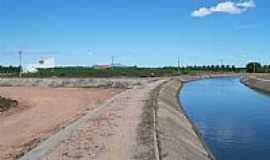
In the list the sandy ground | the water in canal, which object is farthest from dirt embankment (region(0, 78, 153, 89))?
the water in canal

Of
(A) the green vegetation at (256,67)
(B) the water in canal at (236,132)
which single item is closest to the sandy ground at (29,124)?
(B) the water in canal at (236,132)

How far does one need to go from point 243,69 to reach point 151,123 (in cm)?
16926

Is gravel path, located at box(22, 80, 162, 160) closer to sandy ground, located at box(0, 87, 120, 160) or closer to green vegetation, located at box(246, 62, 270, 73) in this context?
sandy ground, located at box(0, 87, 120, 160)

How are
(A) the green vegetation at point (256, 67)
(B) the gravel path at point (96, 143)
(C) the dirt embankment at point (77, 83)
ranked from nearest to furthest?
1. (B) the gravel path at point (96, 143)
2. (C) the dirt embankment at point (77, 83)
3. (A) the green vegetation at point (256, 67)

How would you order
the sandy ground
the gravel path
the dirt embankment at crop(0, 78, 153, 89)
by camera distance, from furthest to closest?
the dirt embankment at crop(0, 78, 153, 89) → the sandy ground → the gravel path

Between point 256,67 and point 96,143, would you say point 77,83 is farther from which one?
point 256,67

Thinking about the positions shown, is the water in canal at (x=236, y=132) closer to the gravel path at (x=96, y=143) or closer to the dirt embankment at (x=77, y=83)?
the gravel path at (x=96, y=143)

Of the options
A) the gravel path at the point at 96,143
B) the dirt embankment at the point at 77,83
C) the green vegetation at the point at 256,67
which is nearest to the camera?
the gravel path at the point at 96,143

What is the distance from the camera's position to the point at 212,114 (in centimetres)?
3547

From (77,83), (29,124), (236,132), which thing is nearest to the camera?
(236,132)

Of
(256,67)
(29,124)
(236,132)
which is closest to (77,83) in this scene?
(29,124)

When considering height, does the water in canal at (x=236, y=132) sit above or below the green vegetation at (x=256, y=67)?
below

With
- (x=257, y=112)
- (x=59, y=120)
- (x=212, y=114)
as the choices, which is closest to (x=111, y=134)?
(x=59, y=120)

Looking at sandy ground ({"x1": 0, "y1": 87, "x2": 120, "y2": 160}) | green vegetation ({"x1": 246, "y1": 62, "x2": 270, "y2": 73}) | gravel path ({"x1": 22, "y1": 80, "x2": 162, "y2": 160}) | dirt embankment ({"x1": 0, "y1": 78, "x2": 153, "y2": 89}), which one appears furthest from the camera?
green vegetation ({"x1": 246, "y1": 62, "x2": 270, "y2": 73})
